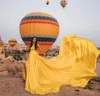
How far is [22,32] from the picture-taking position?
2189 cm

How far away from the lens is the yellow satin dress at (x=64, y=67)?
9.73m

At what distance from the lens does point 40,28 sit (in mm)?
20969

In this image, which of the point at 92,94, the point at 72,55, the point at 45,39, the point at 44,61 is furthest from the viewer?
the point at 45,39

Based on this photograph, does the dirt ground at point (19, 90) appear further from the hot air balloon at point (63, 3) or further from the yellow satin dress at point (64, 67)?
the hot air balloon at point (63, 3)

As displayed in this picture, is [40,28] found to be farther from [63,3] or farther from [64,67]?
[64,67]

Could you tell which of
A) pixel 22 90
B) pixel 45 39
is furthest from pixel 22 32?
pixel 22 90

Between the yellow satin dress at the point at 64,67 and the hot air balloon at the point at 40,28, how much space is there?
28.3ft

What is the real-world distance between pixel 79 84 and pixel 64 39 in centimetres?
282

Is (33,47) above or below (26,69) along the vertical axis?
above

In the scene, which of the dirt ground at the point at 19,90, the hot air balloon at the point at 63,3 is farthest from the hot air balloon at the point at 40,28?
the dirt ground at the point at 19,90

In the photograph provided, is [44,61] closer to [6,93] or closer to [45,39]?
[6,93]

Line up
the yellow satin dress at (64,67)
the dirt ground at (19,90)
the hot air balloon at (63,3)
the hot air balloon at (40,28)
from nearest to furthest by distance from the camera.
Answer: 1. the dirt ground at (19,90)
2. the yellow satin dress at (64,67)
3. the hot air balloon at (40,28)
4. the hot air balloon at (63,3)

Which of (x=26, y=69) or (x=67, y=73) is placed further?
(x=67, y=73)

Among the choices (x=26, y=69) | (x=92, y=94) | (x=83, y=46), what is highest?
(x=83, y=46)
